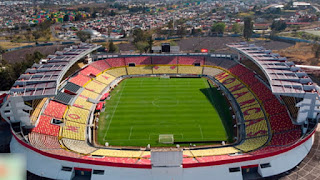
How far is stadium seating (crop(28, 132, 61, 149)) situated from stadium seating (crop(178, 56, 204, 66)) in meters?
43.3

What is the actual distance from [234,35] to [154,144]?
92.0m

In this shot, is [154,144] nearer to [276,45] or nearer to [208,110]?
[208,110]

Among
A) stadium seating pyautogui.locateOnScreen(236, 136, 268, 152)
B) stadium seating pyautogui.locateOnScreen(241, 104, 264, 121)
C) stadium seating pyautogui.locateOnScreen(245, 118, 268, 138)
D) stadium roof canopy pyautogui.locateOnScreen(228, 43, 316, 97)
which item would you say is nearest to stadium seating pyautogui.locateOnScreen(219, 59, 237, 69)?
stadium roof canopy pyautogui.locateOnScreen(228, 43, 316, 97)

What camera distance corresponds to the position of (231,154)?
32500mm

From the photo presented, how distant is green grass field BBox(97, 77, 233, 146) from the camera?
41.2 metres

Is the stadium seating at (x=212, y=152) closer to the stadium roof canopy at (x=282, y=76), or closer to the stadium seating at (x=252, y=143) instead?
the stadium seating at (x=252, y=143)

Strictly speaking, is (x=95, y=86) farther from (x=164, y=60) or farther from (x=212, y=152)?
(x=212, y=152)

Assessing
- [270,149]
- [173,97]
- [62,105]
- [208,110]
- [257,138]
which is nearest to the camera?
[270,149]

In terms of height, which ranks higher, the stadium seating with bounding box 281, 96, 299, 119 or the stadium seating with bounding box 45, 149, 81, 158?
the stadium seating with bounding box 281, 96, 299, 119

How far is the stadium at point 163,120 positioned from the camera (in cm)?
3028

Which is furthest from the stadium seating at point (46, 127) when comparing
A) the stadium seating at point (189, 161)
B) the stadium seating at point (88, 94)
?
the stadium seating at point (189, 161)

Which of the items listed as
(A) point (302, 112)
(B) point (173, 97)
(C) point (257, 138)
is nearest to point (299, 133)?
(A) point (302, 112)

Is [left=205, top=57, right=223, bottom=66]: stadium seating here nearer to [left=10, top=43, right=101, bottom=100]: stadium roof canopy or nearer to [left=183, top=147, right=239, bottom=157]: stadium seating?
[left=10, top=43, right=101, bottom=100]: stadium roof canopy

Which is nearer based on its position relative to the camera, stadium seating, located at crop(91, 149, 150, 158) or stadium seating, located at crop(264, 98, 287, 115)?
stadium seating, located at crop(91, 149, 150, 158)
